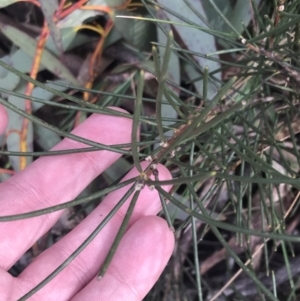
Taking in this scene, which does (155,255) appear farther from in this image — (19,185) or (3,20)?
(3,20)

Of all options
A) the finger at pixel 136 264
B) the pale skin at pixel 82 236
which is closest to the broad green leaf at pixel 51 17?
the pale skin at pixel 82 236

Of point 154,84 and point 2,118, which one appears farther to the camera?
point 154,84

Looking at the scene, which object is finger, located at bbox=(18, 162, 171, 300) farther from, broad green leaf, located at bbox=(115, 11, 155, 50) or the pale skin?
broad green leaf, located at bbox=(115, 11, 155, 50)

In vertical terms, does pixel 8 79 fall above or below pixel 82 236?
above

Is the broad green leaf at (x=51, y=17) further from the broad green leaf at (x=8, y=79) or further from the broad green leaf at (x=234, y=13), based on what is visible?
the broad green leaf at (x=234, y=13)

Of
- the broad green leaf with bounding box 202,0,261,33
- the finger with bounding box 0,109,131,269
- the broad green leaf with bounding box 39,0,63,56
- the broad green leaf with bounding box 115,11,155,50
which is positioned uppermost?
the broad green leaf with bounding box 39,0,63,56

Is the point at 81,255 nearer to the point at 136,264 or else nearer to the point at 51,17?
the point at 136,264

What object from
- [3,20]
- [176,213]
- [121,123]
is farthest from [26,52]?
[176,213]

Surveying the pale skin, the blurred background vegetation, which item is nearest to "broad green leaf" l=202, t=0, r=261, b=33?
the blurred background vegetation

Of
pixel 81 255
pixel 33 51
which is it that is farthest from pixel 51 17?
pixel 81 255
